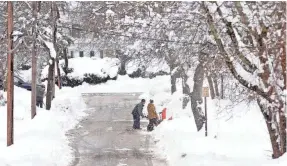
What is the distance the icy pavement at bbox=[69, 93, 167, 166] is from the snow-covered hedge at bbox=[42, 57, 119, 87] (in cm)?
1541

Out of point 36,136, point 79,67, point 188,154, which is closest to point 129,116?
point 36,136

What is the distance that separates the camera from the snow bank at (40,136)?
13.9 m

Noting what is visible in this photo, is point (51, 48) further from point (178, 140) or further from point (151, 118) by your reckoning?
point (178, 140)

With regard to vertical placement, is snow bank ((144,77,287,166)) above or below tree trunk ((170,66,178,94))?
below

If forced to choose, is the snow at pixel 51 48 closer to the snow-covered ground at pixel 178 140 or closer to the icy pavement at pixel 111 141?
the snow-covered ground at pixel 178 140

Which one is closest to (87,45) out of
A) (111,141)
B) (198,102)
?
(111,141)

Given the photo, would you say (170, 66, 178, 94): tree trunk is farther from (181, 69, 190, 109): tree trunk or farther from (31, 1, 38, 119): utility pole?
(31, 1, 38, 119): utility pole

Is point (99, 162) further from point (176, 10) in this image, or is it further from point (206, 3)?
point (206, 3)

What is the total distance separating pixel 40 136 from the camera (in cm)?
1722

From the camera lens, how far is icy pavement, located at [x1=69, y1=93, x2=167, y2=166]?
15.4 m

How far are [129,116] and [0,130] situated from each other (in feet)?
29.9

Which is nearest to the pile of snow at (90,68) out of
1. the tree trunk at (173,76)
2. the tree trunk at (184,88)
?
the tree trunk at (173,76)

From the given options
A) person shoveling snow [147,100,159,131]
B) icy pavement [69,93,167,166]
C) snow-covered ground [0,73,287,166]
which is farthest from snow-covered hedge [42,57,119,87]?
person shoveling snow [147,100,159,131]

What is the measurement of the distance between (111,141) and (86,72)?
1162 inches
